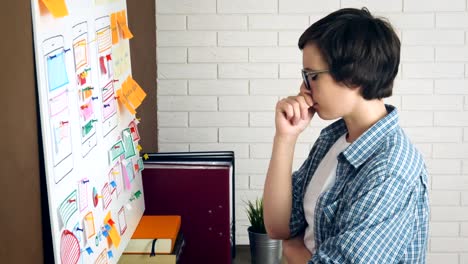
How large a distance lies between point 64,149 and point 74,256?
27cm

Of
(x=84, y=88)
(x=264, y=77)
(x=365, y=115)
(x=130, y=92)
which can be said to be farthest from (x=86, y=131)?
(x=264, y=77)

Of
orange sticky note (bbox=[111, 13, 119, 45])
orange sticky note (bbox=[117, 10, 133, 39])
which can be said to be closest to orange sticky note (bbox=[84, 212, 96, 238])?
orange sticky note (bbox=[111, 13, 119, 45])

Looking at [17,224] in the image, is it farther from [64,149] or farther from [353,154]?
[353,154]

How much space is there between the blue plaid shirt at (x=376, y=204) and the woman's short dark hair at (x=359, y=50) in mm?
107

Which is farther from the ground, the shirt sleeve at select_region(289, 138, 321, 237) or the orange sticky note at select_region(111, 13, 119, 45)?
the orange sticky note at select_region(111, 13, 119, 45)

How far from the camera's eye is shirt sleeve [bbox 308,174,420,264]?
189cm

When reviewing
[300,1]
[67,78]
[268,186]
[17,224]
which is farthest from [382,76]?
[300,1]

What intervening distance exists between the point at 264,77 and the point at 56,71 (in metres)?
2.22

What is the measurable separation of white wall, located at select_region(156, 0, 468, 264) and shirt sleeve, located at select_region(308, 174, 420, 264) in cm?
210

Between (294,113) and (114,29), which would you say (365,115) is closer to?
(294,113)

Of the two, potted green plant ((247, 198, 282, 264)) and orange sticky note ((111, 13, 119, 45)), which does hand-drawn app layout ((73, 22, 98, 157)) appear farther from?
potted green plant ((247, 198, 282, 264))

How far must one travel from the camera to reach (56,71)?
1.84 meters

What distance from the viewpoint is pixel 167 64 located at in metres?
Answer: 3.98

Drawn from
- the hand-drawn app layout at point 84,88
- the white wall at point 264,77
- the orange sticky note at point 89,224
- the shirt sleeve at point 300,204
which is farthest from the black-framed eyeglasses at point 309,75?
the white wall at point 264,77
